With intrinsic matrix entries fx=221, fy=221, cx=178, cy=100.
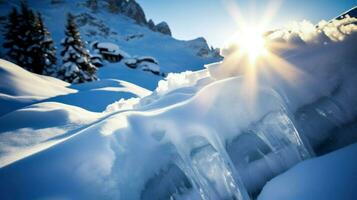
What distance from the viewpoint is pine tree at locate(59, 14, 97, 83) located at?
17062 millimetres

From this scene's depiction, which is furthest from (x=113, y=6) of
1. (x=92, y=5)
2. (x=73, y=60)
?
(x=73, y=60)

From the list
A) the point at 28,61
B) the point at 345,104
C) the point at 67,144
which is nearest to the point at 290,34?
the point at 345,104

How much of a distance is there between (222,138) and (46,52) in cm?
2132

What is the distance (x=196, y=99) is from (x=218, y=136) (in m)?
0.46

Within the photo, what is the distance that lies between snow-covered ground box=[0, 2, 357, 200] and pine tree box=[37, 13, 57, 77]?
18.5 m

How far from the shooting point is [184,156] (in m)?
1.83

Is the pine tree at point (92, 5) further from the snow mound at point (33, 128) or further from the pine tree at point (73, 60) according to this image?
the snow mound at point (33, 128)

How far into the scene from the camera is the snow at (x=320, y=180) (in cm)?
177

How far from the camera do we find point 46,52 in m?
19.2

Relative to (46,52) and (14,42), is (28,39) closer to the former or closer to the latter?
(14,42)

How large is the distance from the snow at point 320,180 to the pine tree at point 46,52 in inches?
801

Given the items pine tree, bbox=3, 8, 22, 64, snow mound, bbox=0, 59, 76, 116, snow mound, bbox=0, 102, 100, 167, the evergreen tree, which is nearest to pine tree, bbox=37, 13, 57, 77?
the evergreen tree

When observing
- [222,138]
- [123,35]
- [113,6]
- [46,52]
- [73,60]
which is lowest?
[222,138]

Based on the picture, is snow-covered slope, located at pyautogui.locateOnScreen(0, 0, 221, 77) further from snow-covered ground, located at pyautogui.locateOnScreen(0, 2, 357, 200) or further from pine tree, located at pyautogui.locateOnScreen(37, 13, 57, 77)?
snow-covered ground, located at pyautogui.locateOnScreen(0, 2, 357, 200)
